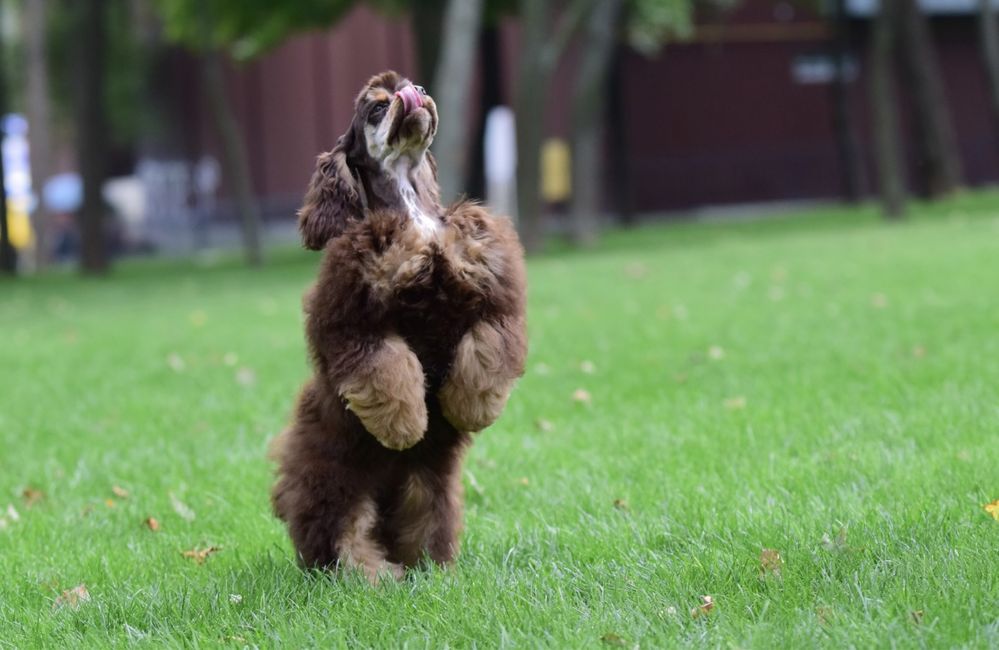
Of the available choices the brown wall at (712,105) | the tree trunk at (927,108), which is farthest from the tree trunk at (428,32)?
the brown wall at (712,105)

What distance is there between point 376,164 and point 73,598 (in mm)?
1704

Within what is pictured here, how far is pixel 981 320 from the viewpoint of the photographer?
9.25 metres

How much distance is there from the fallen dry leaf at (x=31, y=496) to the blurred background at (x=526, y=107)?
14.6 meters

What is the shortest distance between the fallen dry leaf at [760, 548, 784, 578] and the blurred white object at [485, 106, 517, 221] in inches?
844

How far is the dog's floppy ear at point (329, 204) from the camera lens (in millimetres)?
4258

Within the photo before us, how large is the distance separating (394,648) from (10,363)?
27.1 ft

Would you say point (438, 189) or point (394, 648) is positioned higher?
point (438, 189)

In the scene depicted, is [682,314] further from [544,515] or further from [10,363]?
[544,515]

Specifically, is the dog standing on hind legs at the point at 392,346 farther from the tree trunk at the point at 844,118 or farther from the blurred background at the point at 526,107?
the tree trunk at the point at 844,118

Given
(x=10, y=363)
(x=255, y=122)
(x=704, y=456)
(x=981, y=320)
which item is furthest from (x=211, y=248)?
(x=704, y=456)

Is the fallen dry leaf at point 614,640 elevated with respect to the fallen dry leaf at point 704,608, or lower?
lower

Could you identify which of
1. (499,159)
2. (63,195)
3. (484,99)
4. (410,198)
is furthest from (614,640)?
(63,195)

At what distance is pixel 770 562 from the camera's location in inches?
161

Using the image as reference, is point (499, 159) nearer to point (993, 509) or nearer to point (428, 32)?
point (428, 32)
